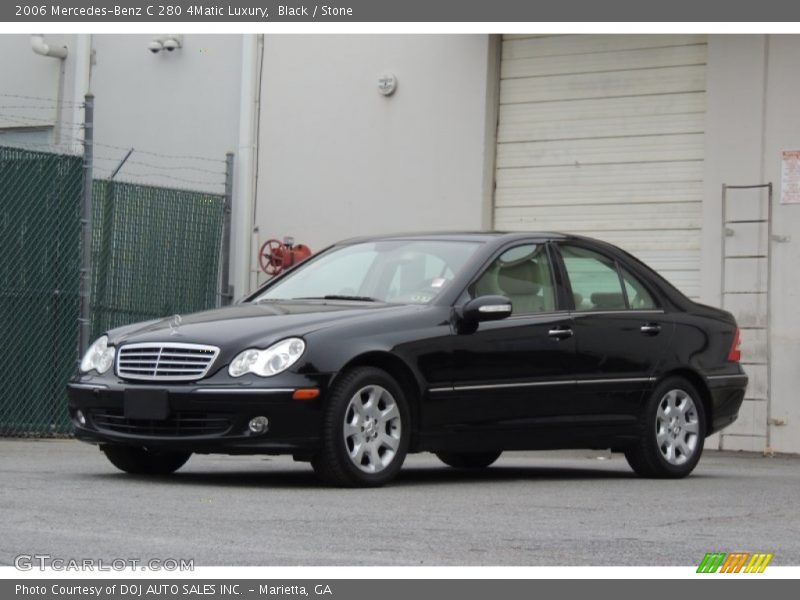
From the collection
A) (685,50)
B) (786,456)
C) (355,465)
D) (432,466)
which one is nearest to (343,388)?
(355,465)

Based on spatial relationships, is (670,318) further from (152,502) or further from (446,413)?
(152,502)

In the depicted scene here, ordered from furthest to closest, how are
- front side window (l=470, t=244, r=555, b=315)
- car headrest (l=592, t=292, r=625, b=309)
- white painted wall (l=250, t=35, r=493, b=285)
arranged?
white painted wall (l=250, t=35, r=493, b=285) < car headrest (l=592, t=292, r=625, b=309) < front side window (l=470, t=244, r=555, b=315)

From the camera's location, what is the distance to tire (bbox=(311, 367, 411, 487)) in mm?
9695

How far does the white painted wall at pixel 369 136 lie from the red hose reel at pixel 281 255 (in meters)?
0.26

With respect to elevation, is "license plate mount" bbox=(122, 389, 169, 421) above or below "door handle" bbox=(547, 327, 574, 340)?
below

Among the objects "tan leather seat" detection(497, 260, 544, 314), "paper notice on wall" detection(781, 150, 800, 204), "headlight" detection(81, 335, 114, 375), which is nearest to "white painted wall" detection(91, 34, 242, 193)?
"paper notice on wall" detection(781, 150, 800, 204)

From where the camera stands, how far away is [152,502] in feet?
28.5

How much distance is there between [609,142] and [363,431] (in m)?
8.81

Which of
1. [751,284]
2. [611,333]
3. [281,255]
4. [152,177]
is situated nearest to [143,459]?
[611,333]

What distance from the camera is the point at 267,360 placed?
31.6ft

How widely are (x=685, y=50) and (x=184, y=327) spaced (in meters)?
9.04

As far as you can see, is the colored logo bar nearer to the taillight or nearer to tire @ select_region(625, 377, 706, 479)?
tire @ select_region(625, 377, 706, 479)

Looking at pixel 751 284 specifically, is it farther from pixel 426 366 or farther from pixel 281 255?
pixel 426 366

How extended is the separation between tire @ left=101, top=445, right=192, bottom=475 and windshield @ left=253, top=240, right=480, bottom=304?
1249 millimetres
